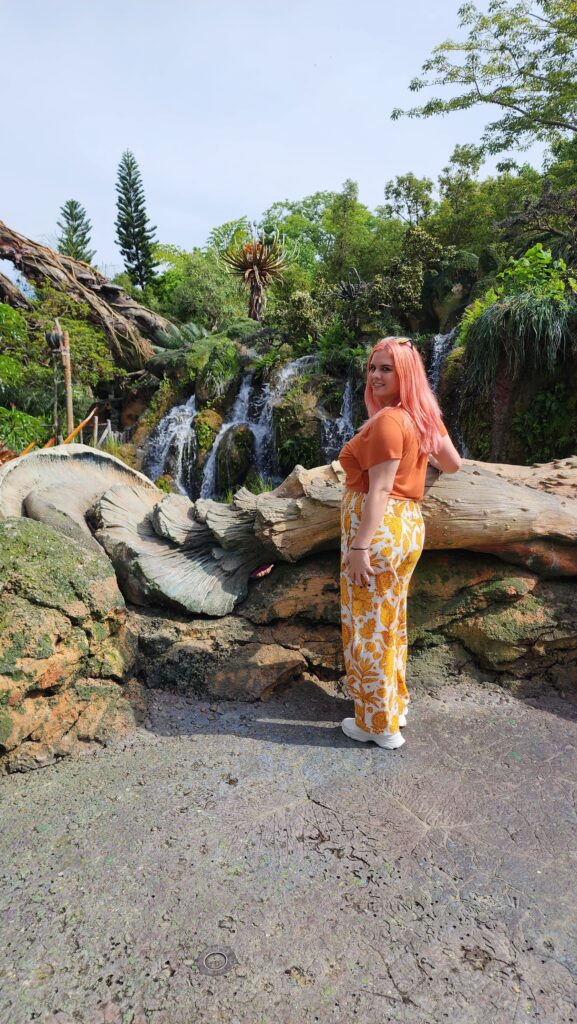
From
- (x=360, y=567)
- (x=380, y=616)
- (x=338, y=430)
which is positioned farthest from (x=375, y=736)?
(x=338, y=430)

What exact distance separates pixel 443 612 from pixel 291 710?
0.98 m

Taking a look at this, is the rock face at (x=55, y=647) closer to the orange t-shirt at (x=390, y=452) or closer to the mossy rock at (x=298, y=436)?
A: the orange t-shirt at (x=390, y=452)

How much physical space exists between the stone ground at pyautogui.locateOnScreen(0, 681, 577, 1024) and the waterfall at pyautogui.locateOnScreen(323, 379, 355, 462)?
22.0 ft

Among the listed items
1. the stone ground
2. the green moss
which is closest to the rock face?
the green moss

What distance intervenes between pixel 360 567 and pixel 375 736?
2.56 ft

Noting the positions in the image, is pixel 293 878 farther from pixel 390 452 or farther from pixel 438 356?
pixel 438 356

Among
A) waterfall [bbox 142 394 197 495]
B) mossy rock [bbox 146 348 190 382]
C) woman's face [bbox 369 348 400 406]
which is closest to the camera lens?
woman's face [bbox 369 348 400 406]

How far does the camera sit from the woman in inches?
95.0

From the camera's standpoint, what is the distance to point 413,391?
250cm

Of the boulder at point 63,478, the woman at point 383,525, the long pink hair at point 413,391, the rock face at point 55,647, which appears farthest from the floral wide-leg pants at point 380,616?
the boulder at point 63,478

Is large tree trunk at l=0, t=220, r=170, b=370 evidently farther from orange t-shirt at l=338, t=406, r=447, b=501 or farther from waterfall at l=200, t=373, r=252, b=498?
orange t-shirt at l=338, t=406, r=447, b=501

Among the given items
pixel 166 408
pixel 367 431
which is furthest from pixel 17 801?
pixel 166 408

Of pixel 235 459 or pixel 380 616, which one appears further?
pixel 235 459

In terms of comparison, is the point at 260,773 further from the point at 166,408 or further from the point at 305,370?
the point at 166,408
